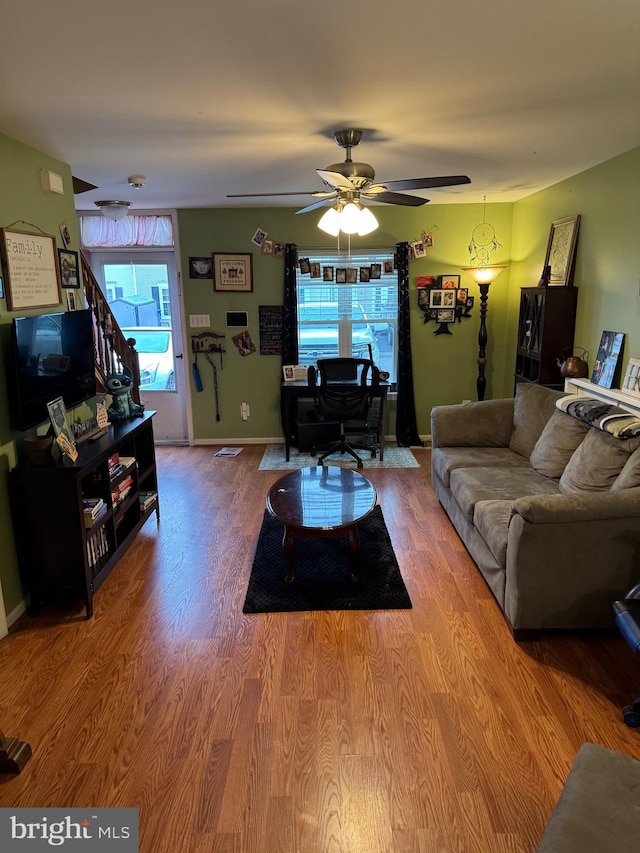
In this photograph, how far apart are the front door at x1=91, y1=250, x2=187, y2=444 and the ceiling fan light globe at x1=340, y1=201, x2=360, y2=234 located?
118 inches

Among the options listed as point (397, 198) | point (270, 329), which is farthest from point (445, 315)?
point (397, 198)

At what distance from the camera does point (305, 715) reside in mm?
2168

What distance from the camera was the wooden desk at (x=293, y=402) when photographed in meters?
5.38

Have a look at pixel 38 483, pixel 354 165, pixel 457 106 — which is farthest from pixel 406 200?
pixel 38 483

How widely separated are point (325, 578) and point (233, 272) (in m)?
3.60

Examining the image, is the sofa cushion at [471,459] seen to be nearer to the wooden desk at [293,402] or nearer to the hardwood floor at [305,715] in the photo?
the hardwood floor at [305,715]

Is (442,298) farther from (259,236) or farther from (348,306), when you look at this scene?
(259,236)

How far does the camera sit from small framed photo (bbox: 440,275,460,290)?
223 inches

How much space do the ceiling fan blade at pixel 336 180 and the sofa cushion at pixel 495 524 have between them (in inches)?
74.5

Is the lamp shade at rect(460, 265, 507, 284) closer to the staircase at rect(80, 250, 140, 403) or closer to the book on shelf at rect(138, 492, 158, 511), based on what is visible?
the staircase at rect(80, 250, 140, 403)

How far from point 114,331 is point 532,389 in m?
3.20

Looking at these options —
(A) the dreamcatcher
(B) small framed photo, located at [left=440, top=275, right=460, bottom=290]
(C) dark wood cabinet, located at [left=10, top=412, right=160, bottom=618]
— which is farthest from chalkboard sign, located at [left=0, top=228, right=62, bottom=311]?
(A) the dreamcatcher

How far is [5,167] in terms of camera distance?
2.77 metres

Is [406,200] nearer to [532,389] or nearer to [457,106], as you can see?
[457,106]
